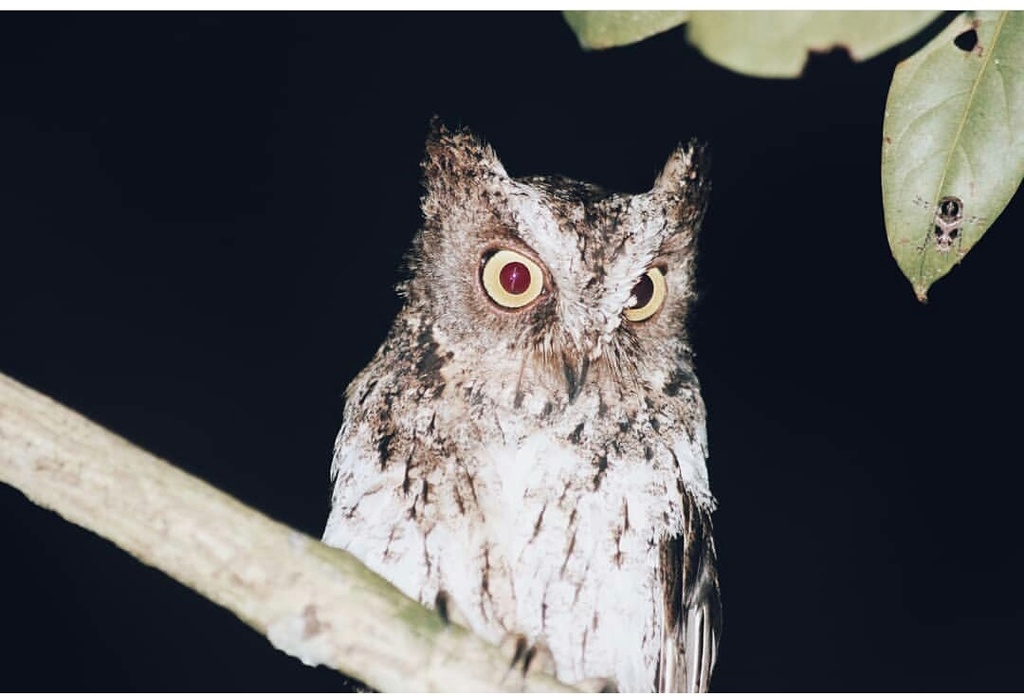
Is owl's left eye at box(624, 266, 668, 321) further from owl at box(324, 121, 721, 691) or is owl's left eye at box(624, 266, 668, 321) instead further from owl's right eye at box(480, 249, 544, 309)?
owl's right eye at box(480, 249, 544, 309)

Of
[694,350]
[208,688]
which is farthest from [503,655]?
[208,688]

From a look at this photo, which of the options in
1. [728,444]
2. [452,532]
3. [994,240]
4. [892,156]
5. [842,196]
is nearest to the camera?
[892,156]

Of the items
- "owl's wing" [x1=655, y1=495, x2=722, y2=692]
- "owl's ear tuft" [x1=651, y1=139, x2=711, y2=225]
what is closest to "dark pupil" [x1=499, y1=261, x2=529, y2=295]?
"owl's ear tuft" [x1=651, y1=139, x2=711, y2=225]

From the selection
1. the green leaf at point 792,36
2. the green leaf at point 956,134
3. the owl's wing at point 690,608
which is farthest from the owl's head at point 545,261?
the green leaf at point 792,36

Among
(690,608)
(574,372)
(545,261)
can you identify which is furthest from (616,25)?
(690,608)

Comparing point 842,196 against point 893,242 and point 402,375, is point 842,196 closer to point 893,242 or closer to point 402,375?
point 402,375
